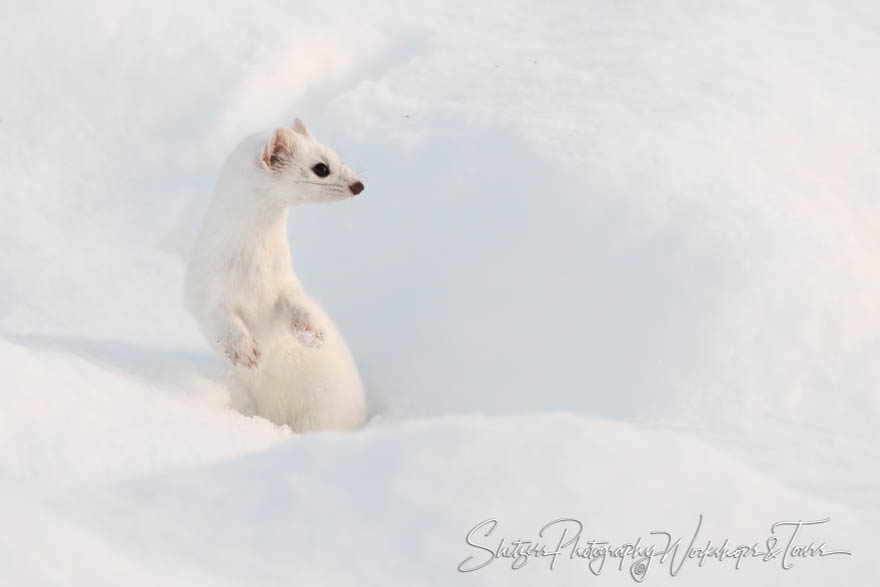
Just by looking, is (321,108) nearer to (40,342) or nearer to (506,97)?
(506,97)

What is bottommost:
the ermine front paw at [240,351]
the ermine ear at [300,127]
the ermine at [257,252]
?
the ermine front paw at [240,351]

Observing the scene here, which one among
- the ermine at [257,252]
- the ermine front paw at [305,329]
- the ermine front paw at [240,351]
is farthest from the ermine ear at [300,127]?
the ermine front paw at [240,351]

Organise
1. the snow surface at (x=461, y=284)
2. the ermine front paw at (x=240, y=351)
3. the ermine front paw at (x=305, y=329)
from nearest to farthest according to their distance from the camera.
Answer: the snow surface at (x=461, y=284), the ermine front paw at (x=240, y=351), the ermine front paw at (x=305, y=329)

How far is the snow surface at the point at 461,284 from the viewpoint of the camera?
2.01m

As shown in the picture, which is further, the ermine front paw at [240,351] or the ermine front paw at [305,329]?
the ermine front paw at [305,329]

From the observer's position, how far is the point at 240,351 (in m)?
3.51

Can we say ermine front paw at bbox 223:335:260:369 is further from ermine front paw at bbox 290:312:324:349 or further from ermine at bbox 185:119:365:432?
ermine front paw at bbox 290:312:324:349

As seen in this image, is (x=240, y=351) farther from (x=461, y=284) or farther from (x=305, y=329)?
(x=461, y=284)

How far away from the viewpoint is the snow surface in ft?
6.59

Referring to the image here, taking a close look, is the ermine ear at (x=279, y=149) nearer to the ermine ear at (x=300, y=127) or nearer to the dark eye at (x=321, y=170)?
the dark eye at (x=321, y=170)

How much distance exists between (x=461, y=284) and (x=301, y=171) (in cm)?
84

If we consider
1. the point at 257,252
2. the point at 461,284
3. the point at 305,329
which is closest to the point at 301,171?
the point at 257,252

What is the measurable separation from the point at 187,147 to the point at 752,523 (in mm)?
4051

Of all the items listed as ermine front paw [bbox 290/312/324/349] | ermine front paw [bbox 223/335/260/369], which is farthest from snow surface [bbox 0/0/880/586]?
ermine front paw [bbox 290/312/324/349]
